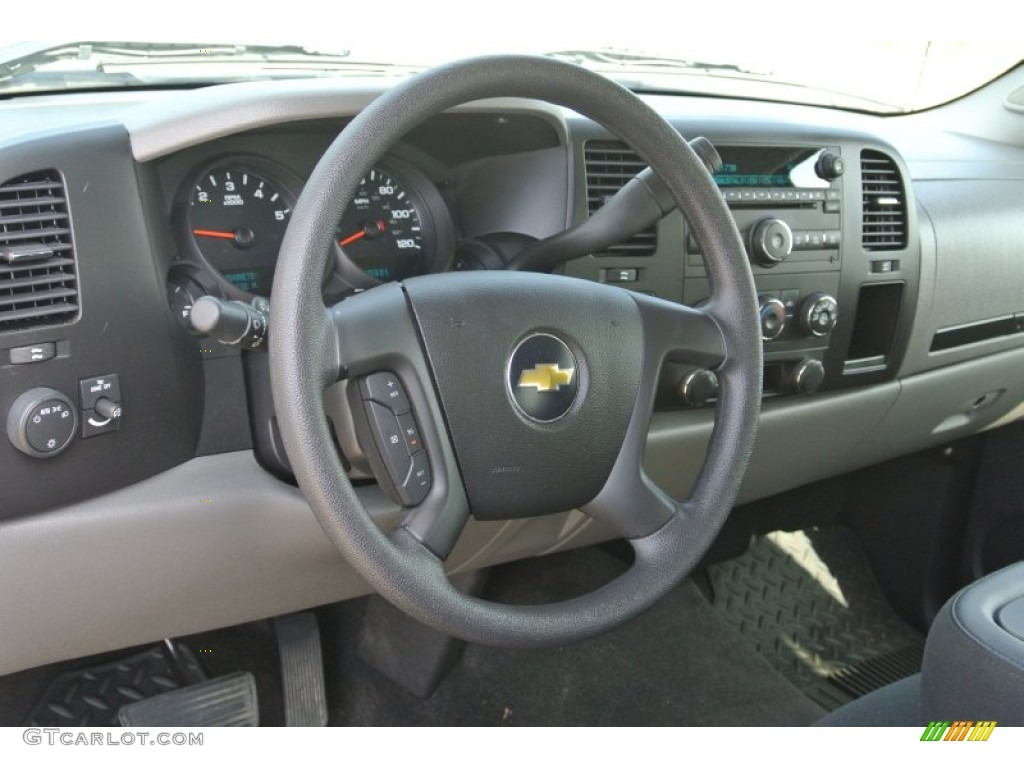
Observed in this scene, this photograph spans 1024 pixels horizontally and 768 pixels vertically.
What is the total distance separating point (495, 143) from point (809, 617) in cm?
137

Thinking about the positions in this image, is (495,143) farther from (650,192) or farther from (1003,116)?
(1003,116)

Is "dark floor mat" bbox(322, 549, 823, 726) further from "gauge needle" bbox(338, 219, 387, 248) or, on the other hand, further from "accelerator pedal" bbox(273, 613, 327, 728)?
"gauge needle" bbox(338, 219, 387, 248)

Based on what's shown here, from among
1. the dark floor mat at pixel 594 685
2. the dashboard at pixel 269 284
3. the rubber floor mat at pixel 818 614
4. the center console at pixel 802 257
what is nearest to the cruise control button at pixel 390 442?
the dashboard at pixel 269 284

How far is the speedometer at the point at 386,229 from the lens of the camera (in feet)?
5.11

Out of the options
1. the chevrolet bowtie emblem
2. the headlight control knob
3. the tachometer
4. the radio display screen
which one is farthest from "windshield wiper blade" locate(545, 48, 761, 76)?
the headlight control knob

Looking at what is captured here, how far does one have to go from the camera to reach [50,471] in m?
1.30

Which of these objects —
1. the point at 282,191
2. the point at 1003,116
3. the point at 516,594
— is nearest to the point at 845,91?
the point at 1003,116

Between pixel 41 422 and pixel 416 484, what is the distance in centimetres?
44

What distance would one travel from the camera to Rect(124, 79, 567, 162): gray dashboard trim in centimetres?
132

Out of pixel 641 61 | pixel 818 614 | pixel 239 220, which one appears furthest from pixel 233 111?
pixel 818 614

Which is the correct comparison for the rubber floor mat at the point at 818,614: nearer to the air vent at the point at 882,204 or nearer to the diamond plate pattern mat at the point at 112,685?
the air vent at the point at 882,204

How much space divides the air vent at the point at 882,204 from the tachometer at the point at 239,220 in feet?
3.45

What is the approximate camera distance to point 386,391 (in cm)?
118

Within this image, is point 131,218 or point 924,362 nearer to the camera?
point 131,218
